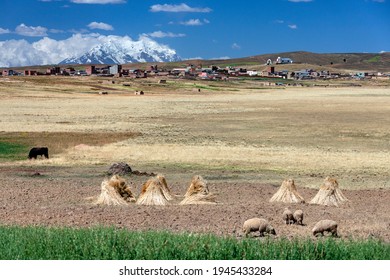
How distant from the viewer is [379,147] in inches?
1694

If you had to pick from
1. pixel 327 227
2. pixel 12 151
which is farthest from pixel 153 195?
pixel 12 151

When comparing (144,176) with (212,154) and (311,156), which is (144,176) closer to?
(212,154)

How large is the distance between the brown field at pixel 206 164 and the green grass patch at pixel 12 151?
1.73 metres

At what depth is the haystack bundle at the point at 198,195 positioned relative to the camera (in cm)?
2045

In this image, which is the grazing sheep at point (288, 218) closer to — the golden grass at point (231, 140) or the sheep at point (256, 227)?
the sheep at point (256, 227)

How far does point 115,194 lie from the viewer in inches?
813

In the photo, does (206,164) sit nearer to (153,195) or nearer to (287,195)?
(287,195)

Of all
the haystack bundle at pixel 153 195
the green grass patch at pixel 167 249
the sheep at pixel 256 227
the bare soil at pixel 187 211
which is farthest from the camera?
the haystack bundle at pixel 153 195

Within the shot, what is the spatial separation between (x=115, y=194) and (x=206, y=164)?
13.5 metres

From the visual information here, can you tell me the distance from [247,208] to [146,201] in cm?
336

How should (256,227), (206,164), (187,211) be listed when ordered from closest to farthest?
(256,227) → (187,211) → (206,164)

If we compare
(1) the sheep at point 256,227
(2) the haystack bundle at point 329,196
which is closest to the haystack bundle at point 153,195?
(2) the haystack bundle at point 329,196

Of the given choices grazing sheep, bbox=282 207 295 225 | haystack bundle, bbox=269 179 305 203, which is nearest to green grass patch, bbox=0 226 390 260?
grazing sheep, bbox=282 207 295 225
